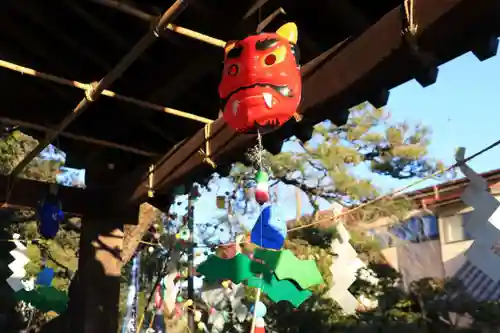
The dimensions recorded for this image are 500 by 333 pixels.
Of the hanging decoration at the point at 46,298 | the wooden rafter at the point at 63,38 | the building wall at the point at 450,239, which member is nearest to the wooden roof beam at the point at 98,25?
the wooden rafter at the point at 63,38

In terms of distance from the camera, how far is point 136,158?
362cm

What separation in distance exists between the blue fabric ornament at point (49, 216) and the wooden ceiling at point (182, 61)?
13.8 inches

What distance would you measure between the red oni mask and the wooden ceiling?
0.21 metres

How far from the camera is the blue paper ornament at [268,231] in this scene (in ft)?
8.96

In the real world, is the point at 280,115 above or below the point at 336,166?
below

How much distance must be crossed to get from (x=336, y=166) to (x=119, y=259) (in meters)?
4.34

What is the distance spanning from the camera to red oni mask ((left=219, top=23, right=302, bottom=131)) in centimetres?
181

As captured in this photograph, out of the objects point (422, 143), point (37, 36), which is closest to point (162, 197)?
point (37, 36)

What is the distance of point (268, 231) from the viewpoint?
108 inches

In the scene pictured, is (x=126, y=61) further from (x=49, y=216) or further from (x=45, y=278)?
(x=45, y=278)

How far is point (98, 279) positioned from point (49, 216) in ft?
1.69

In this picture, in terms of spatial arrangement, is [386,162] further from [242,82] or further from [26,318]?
[242,82]

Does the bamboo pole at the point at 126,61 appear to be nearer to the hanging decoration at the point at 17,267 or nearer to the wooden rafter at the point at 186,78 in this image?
the wooden rafter at the point at 186,78

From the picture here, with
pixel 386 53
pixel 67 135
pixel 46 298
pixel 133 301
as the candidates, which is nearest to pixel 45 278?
pixel 46 298
